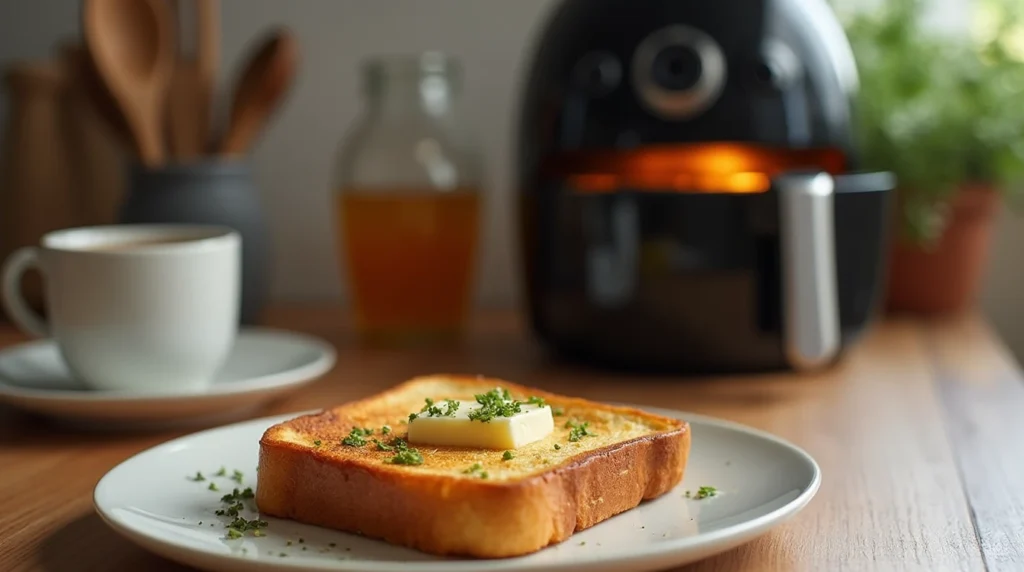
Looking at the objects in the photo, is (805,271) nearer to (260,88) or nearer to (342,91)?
(260,88)

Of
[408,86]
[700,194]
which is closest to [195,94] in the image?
[408,86]

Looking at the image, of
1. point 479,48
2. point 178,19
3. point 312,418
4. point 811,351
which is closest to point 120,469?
point 312,418

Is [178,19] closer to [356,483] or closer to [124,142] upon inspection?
[124,142]

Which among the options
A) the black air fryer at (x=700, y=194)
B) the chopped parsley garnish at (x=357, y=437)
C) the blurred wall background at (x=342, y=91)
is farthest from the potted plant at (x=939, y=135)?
the chopped parsley garnish at (x=357, y=437)

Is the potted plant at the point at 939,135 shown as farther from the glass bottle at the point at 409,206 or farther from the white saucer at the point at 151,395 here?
the white saucer at the point at 151,395

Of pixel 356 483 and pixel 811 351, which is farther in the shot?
pixel 811 351

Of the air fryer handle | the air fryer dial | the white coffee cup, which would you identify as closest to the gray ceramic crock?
the white coffee cup
